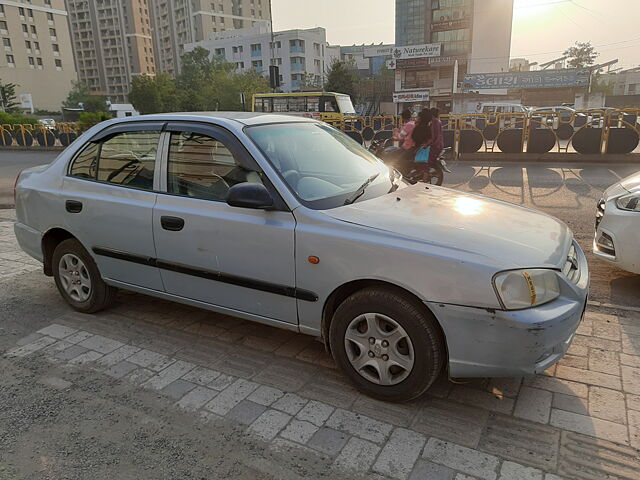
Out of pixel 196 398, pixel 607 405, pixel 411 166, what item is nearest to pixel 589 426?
pixel 607 405

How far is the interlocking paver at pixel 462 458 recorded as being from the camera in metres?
2.19

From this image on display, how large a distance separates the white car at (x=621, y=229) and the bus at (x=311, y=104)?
22.5 meters

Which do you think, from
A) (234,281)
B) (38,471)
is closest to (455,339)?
(234,281)

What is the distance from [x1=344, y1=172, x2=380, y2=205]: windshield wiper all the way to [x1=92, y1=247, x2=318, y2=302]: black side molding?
0.65 meters

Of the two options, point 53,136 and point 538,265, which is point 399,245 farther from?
point 53,136

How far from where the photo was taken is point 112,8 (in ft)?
399

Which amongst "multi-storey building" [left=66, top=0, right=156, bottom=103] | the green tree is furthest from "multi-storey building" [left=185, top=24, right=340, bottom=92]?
"multi-storey building" [left=66, top=0, right=156, bottom=103]

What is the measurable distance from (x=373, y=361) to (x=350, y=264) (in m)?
0.59

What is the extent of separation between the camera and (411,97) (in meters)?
56.8

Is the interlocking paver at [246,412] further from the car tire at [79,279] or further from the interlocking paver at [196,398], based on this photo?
the car tire at [79,279]

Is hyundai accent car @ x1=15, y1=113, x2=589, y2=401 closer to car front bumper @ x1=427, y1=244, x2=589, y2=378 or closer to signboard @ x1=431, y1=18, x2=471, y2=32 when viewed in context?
car front bumper @ x1=427, y1=244, x2=589, y2=378

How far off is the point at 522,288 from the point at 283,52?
284 ft

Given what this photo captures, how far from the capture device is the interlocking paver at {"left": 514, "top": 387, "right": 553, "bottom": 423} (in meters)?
2.60

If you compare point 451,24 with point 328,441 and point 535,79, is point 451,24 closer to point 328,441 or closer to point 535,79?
point 535,79
